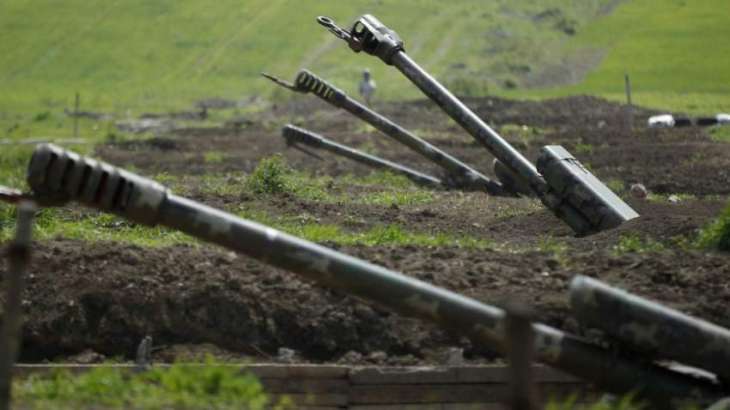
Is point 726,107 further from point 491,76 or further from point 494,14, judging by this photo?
point 494,14

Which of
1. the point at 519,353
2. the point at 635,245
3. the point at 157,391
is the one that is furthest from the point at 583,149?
the point at 519,353

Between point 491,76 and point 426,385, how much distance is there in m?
54.6

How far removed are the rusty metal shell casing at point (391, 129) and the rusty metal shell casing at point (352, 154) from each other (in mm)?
827

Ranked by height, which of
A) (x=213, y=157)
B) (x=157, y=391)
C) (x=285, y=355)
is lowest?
(x=213, y=157)

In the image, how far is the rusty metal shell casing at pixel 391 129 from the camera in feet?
72.7

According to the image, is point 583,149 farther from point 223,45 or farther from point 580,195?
point 223,45

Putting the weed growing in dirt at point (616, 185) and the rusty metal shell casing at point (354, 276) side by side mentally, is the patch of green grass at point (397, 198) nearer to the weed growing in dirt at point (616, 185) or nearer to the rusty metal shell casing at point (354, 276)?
the weed growing in dirt at point (616, 185)

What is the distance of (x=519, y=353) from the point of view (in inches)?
292

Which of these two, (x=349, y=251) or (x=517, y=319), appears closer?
(x=517, y=319)

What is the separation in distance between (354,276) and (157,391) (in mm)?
1343

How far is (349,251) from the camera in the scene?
14.2 metres

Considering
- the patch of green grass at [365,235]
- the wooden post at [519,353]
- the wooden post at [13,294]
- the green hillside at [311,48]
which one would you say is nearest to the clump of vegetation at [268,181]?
the patch of green grass at [365,235]

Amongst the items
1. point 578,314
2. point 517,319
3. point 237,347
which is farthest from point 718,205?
point 517,319

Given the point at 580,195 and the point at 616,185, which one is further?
the point at 616,185
